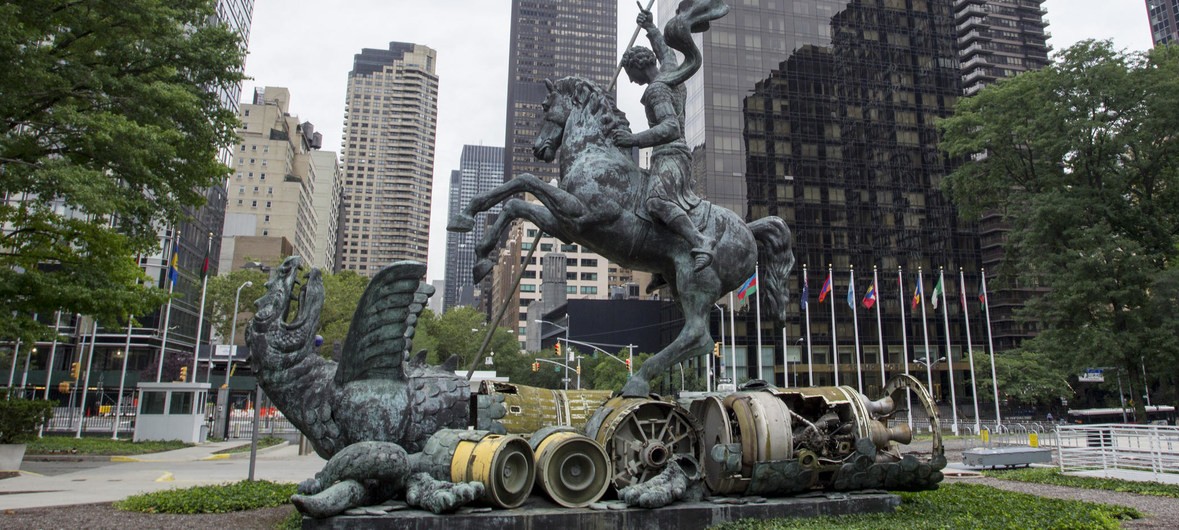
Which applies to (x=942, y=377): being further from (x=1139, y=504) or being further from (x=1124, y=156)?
(x=1139, y=504)

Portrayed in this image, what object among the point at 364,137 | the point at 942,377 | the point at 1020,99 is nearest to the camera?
the point at 1020,99

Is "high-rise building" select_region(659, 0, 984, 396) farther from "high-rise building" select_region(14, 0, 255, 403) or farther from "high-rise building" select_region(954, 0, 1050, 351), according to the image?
"high-rise building" select_region(14, 0, 255, 403)

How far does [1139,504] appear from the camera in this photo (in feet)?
36.3

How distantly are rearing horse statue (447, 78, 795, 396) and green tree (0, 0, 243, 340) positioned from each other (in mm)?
10834

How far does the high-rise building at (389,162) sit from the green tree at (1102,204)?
527ft

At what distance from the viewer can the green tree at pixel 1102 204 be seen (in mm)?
25984

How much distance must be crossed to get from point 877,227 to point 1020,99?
35969mm

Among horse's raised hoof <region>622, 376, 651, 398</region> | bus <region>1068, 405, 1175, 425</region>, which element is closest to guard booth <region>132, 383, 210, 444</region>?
horse's raised hoof <region>622, 376, 651, 398</region>

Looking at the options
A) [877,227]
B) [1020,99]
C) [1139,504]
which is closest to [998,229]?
[877,227]

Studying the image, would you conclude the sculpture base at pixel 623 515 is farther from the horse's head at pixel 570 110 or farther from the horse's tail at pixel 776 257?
the horse's head at pixel 570 110

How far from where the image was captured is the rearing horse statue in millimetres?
8172

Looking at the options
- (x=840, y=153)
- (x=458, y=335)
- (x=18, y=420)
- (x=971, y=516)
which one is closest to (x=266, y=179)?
(x=458, y=335)

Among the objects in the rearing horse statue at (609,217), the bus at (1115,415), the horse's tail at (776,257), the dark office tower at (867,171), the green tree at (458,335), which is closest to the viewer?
the rearing horse statue at (609,217)

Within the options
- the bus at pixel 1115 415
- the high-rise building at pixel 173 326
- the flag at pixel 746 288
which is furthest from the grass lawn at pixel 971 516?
the high-rise building at pixel 173 326
